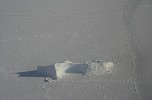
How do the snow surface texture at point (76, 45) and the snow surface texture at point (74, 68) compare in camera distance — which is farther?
the snow surface texture at point (74, 68)

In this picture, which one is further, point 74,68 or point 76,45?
point 76,45

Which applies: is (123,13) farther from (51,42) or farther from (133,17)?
(51,42)

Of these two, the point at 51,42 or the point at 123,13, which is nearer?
the point at 51,42

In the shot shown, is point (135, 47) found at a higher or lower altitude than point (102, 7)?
lower

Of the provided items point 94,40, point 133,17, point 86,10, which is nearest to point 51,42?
point 94,40

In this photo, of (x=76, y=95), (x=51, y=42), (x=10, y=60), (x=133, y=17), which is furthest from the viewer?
(x=133, y=17)

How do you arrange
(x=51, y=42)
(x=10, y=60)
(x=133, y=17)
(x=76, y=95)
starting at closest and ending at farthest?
(x=76, y=95)
(x=10, y=60)
(x=51, y=42)
(x=133, y=17)

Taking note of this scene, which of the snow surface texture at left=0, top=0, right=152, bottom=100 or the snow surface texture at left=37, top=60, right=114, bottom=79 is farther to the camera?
the snow surface texture at left=37, top=60, right=114, bottom=79

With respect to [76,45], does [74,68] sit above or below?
below
